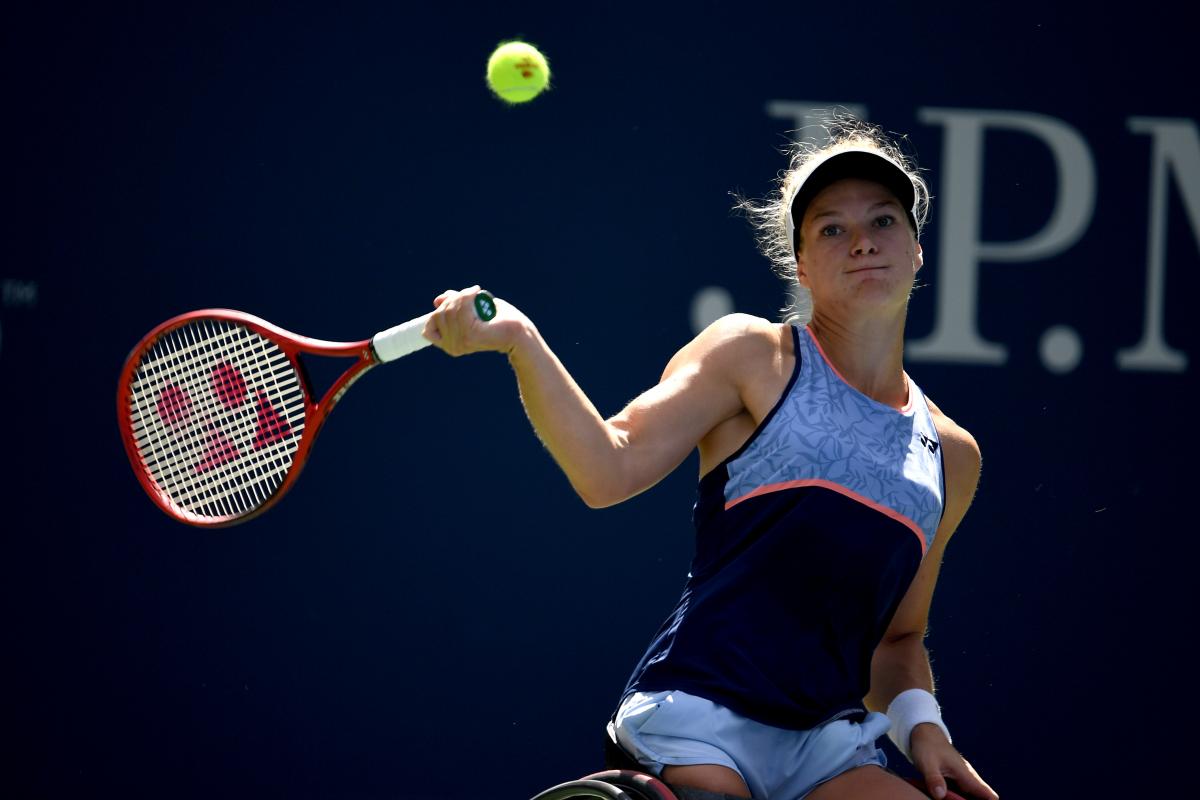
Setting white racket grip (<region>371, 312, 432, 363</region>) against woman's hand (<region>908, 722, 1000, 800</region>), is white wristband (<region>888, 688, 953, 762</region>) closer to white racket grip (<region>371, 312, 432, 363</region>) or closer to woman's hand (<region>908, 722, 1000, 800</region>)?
woman's hand (<region>908, 722, 1000, 800</region>)

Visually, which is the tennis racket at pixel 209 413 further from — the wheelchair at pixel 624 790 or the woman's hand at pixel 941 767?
the woman's hand at pixel 941 767

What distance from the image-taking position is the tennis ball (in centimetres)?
328

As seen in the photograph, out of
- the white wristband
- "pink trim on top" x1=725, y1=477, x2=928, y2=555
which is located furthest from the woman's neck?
the white wristband

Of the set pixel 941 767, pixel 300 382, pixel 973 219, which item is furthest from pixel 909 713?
pixel 973 219

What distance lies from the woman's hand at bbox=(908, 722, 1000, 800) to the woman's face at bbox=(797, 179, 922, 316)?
67 centimetres

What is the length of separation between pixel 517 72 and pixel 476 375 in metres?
0.86

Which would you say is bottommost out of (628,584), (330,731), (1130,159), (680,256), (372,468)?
(330,731)

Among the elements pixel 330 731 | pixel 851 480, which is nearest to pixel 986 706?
pixel 330 731

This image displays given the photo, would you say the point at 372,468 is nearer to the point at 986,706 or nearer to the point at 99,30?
the point at 99,30

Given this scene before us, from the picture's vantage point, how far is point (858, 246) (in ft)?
7.50

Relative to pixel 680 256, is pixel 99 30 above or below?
above

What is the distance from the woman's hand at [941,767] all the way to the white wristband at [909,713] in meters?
0.02

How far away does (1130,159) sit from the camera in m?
3.95

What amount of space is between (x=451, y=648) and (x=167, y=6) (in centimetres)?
176
